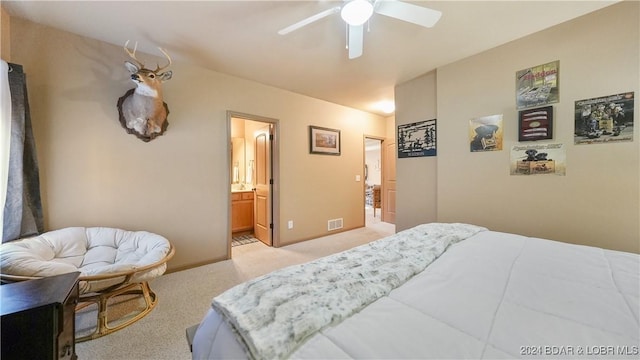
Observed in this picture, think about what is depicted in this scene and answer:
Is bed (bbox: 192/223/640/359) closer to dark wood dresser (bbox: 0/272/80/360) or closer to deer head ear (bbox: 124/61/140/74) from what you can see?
dark wood dresser (bbox: 0/272/80/360)

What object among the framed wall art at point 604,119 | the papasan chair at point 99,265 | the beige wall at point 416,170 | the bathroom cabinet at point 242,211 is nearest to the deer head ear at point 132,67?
the papasan chair at point 99,265

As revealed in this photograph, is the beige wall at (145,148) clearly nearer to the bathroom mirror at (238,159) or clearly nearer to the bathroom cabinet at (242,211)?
the bathroom cabinet at (242,211)

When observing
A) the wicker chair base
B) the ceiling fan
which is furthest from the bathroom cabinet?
the ceiling fan

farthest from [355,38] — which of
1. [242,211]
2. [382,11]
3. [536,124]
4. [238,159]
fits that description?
[238,159]

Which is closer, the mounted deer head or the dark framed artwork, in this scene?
the mounted deer head

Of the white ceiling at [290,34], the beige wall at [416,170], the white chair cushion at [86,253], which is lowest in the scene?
the white chair cushion at [86,253]

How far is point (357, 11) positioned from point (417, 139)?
211 cm

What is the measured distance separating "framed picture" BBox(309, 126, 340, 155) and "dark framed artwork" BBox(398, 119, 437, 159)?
4.09 feet

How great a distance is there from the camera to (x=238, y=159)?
524cm

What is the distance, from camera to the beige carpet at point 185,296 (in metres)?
1.53

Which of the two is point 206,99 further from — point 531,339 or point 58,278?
point 531,339

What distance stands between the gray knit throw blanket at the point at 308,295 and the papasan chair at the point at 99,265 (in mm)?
1431

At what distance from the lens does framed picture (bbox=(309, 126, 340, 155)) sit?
4023mm

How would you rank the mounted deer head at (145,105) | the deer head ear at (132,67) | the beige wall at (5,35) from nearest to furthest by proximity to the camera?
the beige wall at (5,35) → the deer head ear at (132,67) → the mounted deer head at (145,105)
